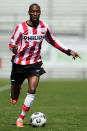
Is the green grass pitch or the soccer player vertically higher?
the soccer player

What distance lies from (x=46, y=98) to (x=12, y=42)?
630cm

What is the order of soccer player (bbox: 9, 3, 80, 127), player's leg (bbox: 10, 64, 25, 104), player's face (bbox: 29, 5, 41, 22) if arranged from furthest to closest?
player's leg (bbox: 10, 64, 25, 104), soccer player (bbox: 9, 3, 80, 127), player's face (bbox: 29, 5, 41, 22)

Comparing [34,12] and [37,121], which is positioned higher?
[34,12]

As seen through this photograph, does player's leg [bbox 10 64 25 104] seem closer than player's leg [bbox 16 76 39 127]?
No

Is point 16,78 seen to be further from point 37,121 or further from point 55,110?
point 55,110

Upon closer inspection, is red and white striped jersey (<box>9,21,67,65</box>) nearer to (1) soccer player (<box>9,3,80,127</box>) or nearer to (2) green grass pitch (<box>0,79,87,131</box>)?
(1) soccer player (<box>9,3,80,127</box>)

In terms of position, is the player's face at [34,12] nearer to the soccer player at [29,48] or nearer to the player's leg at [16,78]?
the soccer player at [29,48]

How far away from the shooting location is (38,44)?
7.76 metres

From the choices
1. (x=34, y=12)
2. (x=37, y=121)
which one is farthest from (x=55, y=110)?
(x=34, y=12)

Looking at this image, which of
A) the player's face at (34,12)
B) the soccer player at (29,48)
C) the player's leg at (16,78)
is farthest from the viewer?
the player's leg at (16,78)

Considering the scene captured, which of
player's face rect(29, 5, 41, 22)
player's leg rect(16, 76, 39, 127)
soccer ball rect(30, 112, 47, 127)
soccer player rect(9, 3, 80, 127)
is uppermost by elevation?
player's face rect(29, 5, 41, 22)

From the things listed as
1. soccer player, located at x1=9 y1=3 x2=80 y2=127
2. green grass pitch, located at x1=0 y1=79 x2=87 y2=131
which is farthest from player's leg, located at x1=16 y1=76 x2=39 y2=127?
green grass pitch, located at x1=0 y1=79 x2=87 y2=131

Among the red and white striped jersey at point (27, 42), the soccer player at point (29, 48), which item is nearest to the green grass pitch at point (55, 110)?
the soccer player at point (29, 48)

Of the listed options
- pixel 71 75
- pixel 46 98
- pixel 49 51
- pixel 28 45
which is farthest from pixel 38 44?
pixel 71 75
